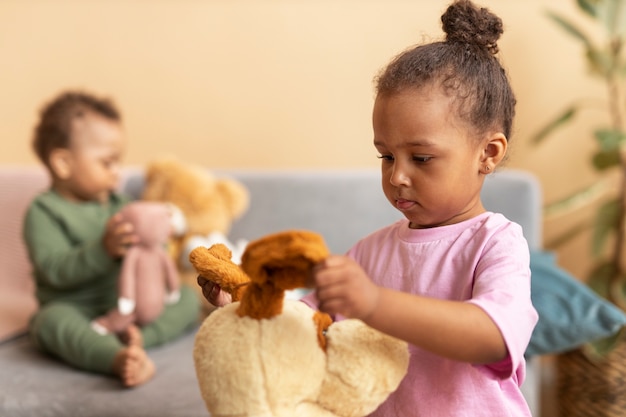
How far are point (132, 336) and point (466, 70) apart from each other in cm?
107

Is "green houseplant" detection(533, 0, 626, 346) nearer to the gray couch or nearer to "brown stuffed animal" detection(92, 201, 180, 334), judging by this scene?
the gray couch

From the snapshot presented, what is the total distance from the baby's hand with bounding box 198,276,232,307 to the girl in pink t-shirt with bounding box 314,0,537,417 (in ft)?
0.65

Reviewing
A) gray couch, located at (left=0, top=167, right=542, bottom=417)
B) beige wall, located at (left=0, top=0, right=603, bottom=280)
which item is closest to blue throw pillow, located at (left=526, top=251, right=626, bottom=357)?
gray couch, located at (left=0, top=167, right=542, bottom=417)

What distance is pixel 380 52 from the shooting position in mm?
2162

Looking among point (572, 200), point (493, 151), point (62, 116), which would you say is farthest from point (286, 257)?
point (572, 200)

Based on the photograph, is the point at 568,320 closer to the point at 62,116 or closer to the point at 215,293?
the point at 215,293

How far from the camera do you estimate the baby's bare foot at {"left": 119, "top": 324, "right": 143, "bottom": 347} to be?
1.57 metres

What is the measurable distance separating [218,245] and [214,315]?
12cm

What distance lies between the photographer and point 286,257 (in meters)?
0.65

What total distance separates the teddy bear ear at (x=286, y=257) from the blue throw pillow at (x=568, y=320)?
3.20 feet

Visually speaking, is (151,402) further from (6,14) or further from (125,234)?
(6,14)

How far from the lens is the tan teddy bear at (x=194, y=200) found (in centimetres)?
186

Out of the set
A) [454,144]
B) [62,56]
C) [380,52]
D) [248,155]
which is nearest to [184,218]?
[248,155]

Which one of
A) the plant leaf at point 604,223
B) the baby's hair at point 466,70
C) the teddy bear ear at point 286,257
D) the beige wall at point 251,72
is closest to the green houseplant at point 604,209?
the plant leaf at point 604,223
